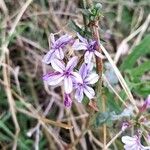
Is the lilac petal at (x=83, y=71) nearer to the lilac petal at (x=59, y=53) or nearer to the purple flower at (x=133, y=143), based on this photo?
the lilac petal at (x=59, y=53)

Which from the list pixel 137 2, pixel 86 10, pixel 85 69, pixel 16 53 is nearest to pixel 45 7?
pixel 16 53

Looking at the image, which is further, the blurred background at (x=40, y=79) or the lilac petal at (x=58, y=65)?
the blurred background at (x=40, y=79)

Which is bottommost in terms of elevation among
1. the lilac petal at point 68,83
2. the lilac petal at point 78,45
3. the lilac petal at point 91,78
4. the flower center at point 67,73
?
the lilac petal at point 91,78

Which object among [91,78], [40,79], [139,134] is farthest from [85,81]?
[40,79]

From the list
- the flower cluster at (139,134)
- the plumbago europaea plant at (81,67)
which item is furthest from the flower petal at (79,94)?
the flower cluster at (139,134)

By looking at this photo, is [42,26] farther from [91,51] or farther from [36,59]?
[91,51]

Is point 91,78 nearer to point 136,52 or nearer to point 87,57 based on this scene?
point 87,57

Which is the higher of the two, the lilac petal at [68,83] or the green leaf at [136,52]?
the lilac petal at [68,83]
